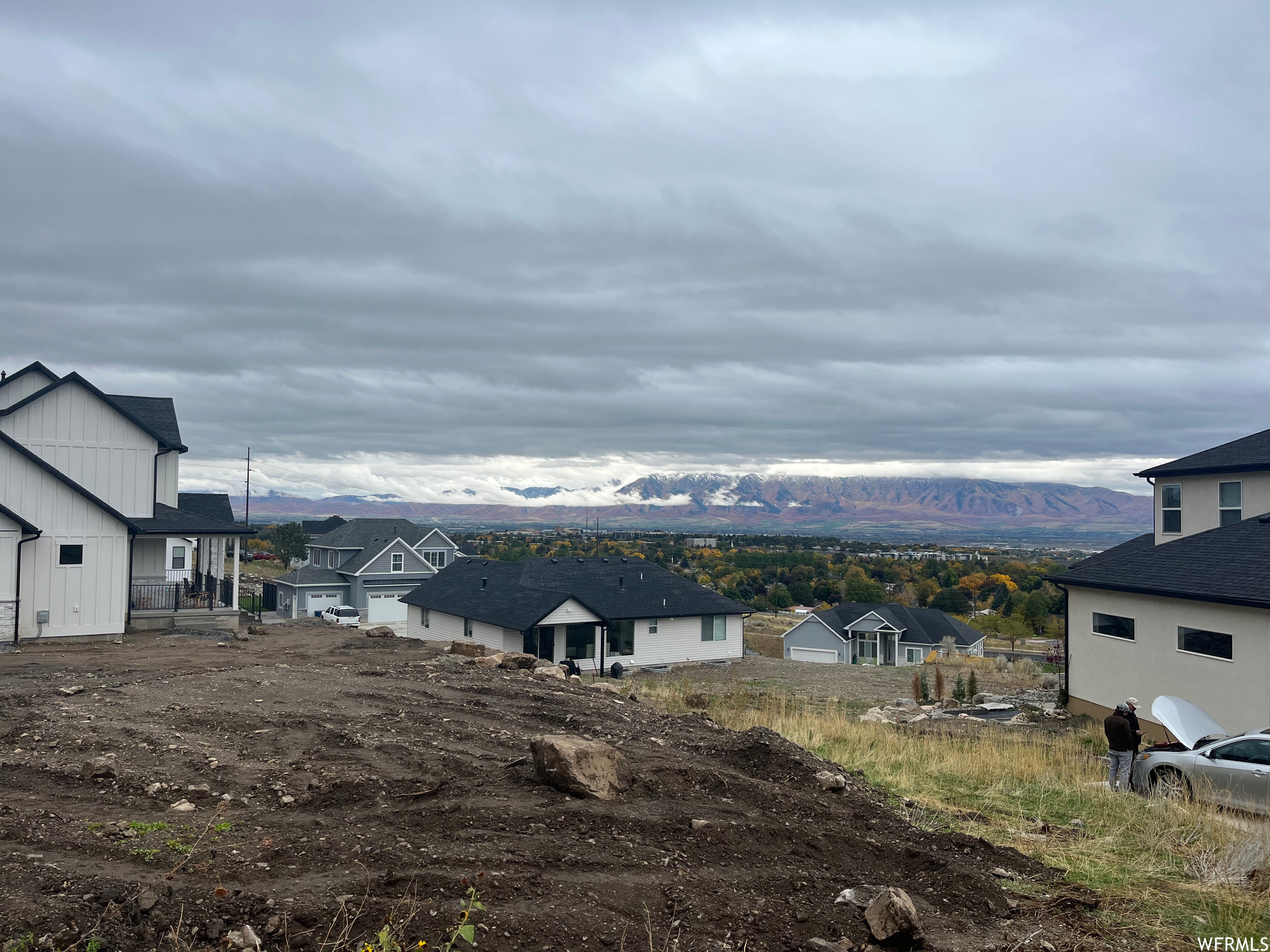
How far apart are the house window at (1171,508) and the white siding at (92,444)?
32393 millimetres

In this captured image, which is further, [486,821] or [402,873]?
[486,821]

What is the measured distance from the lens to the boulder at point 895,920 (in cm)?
647

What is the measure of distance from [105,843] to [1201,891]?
9590 mm

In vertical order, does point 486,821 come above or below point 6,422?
below

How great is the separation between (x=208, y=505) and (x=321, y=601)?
32.2 meters

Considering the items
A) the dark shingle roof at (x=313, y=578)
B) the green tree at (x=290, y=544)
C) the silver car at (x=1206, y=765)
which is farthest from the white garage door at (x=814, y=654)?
the green tree at (x=290, y=544)

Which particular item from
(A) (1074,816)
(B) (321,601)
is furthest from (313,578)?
(A) (1074,816)

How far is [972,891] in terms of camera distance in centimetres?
772

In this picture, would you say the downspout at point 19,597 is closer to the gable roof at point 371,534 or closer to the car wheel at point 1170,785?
the car wheel at point 1170,785

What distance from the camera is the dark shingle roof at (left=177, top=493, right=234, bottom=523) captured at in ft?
104

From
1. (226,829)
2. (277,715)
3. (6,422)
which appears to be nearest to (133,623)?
(6,422)

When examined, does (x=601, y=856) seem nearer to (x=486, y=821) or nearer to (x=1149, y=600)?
(x=486, y=821)

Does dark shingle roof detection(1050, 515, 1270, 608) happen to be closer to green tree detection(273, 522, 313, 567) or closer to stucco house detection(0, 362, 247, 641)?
stucco house detection(0, 362, 247, 641)

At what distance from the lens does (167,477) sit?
30844 millimetres
